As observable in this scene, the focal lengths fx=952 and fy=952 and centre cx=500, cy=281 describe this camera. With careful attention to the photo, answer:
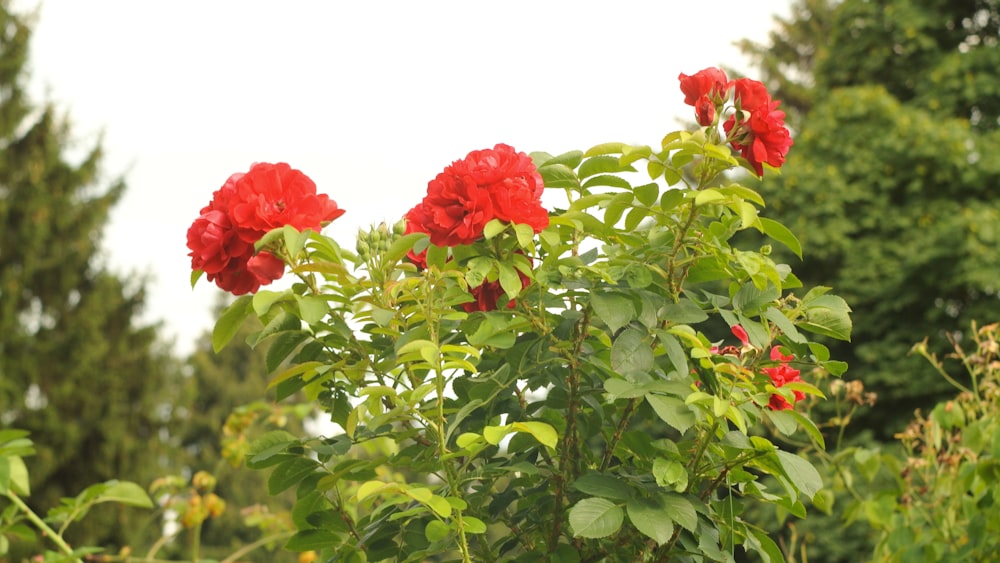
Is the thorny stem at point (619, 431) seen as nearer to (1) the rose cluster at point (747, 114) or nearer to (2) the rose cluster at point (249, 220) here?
(1) the rose cluster at point (747, 114)

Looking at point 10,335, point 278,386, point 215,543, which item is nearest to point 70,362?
point 10,335

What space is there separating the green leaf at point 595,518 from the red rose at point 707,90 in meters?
0.62

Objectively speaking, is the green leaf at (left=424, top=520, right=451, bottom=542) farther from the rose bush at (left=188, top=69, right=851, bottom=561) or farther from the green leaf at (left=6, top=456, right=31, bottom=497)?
the green leaf at (left=6, top=456, right=31, bottom=497)

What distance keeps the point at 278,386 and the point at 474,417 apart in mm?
351

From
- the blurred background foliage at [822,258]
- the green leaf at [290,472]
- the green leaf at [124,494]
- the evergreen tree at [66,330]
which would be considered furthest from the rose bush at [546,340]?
the evergreen tree at [66,330]

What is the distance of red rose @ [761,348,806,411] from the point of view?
1.56 meters

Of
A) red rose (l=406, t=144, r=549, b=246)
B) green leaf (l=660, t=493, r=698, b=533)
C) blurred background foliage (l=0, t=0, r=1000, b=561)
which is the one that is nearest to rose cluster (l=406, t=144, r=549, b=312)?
red rose (l=406, t=144, r=549, b=246)

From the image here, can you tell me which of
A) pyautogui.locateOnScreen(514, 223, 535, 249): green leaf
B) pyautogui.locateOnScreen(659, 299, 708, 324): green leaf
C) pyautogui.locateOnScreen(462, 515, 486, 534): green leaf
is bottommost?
pyautogui.locateOnScreen(462, 515, 486, 534): green leaf

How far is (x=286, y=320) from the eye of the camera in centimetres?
146

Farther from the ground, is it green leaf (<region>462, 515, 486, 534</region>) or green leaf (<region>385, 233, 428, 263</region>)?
green leaf (<region>385, 233, 428, 263</region>)

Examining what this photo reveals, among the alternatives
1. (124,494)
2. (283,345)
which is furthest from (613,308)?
(124,494)

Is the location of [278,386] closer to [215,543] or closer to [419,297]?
[419,297]

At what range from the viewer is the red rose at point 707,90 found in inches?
59.0

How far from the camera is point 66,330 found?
16.2 m
